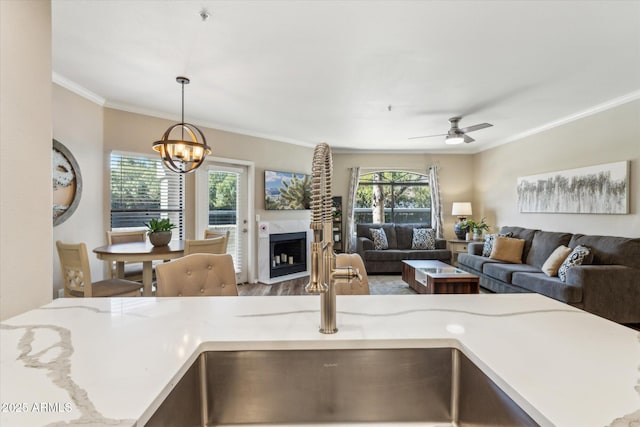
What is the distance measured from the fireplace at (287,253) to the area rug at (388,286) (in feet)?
4.41

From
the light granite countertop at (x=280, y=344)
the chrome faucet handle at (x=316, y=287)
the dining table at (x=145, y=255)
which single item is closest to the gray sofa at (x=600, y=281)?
the light granite countertop at (x=280, y=344)

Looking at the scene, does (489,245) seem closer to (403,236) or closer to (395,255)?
(395,255)

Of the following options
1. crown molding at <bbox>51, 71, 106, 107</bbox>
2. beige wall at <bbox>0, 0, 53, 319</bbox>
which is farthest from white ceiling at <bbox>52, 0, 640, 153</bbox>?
beige wall at <bbox>0, 0, 53, 319</bbox>

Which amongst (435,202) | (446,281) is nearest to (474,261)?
(446,281)

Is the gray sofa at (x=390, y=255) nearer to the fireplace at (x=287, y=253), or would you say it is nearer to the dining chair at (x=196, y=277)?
the fireplace at (x=287, y=253)

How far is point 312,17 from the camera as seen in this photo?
80.0 inches

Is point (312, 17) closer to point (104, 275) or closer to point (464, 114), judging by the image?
point (464, 114)

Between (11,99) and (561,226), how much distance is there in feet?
18.5

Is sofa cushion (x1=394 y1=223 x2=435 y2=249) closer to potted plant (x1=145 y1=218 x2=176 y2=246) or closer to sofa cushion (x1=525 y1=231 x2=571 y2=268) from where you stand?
sofa cushion (x1=525 y1=231 x2=571 y2=268)

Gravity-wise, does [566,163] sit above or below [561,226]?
above

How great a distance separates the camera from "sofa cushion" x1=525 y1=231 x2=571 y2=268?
402 cm

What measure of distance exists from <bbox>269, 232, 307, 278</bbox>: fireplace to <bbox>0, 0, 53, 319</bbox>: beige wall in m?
4.14

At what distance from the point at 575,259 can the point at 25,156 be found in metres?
4.48

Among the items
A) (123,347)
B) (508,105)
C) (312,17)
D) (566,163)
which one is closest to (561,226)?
(566,163)
